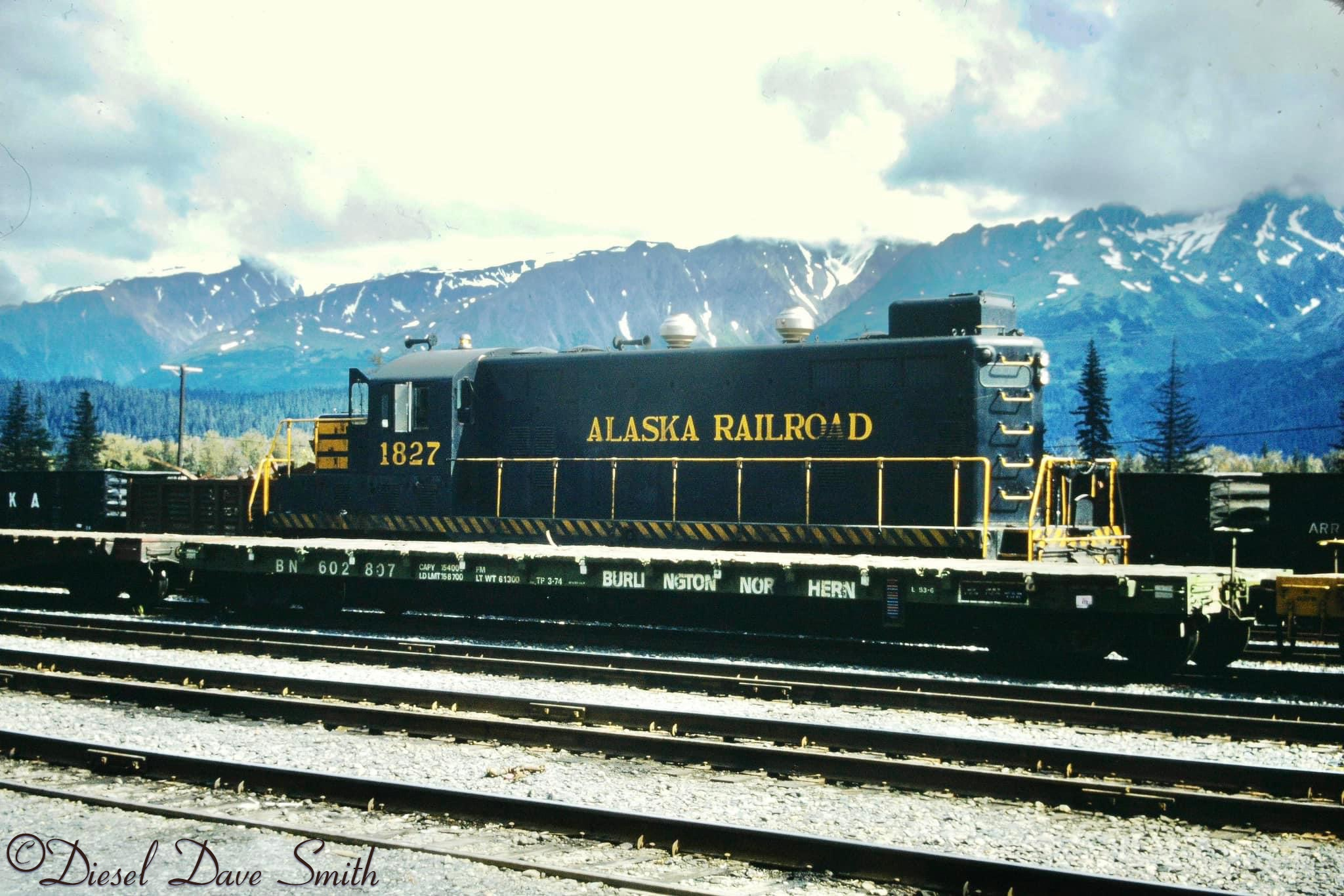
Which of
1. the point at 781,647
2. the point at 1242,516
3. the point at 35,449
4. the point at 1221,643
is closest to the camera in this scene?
the point at 1221,643

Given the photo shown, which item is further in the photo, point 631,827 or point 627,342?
point 627,342

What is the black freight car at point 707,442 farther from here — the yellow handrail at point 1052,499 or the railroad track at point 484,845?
the railroad track at point 484,845

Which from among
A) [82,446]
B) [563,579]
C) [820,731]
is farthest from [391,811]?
[82,446]

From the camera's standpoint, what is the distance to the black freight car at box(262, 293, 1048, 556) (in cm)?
1368

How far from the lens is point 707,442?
15336mm

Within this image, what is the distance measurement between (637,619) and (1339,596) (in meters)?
7.82

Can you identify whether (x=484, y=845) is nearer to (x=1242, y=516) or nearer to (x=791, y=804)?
(x=791, y=804)

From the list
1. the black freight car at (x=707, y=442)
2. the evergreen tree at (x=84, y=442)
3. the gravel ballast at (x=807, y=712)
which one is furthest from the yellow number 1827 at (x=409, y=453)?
the evergreen tree at (x=84, y=442)

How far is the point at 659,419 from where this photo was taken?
15.7 meters

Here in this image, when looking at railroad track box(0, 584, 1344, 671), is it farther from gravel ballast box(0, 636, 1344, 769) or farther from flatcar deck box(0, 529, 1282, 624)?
gravel ballast box(0, 636, 1344, 769)

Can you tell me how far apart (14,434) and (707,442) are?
69936 mm

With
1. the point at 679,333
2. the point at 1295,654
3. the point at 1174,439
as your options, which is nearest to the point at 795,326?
the point at 679,333

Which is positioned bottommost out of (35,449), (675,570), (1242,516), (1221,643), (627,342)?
(1221,643)
